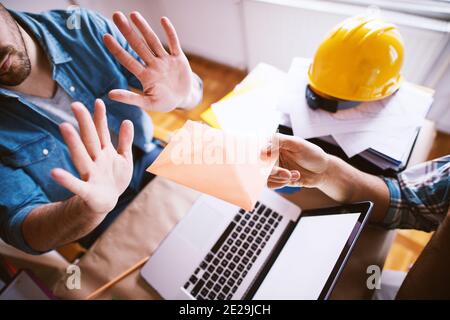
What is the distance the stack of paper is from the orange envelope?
0.32 m

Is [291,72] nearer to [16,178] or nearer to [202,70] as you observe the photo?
[16,178]

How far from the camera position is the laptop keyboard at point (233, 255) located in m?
Result: 0.63

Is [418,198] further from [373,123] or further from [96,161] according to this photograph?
[96,161]

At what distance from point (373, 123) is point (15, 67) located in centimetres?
98

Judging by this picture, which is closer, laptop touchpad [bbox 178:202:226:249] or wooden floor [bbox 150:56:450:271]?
laptop touchpad [bbox 178:202:226:249]

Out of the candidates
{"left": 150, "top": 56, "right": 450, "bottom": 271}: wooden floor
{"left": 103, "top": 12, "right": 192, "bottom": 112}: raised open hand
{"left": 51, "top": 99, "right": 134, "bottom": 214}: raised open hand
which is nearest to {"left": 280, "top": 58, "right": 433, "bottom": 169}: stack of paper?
{"left": 103, "top": 12, "right": 192, "bottom": 112}: raised open hand

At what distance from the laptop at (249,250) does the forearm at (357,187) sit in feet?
0.30

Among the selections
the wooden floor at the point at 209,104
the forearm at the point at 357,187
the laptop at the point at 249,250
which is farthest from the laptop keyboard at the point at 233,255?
the wooden floor at the point at 209,104

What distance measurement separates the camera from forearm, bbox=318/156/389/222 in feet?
2.03

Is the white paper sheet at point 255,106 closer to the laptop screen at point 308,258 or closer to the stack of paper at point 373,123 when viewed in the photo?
the stack of paper at point 373,123

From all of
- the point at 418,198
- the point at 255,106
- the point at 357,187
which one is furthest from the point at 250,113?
the point at 418,198

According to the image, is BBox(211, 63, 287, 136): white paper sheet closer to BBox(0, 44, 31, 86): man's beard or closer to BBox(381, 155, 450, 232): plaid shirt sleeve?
BBox(381, 155, 450, 232): plaid shirt sleeve

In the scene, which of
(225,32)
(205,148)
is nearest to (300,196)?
(205,148)

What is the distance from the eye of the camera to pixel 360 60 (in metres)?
0.59
